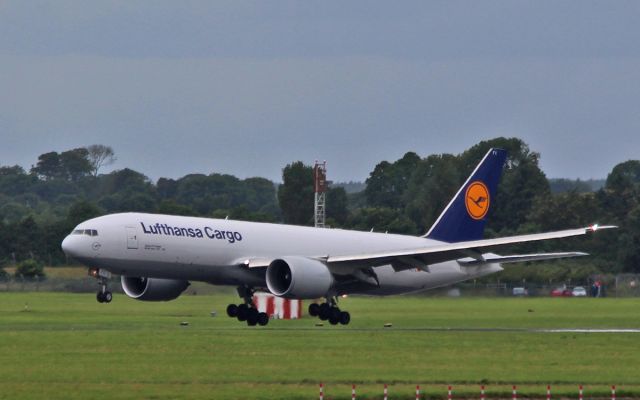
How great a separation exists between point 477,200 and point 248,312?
1203 centimetres

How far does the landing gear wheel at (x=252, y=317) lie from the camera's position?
52.5m

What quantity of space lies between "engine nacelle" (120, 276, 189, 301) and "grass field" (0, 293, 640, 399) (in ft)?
3.35

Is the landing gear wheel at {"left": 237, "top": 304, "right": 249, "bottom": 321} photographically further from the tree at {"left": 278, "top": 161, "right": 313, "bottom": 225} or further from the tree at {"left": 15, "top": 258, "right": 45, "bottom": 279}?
the tree at {"left": 278, "top": 161, "right": 313, "bottom": 225}

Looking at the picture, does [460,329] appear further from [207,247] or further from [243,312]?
[207,247]

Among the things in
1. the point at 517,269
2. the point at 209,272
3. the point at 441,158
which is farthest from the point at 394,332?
the point at 441,158

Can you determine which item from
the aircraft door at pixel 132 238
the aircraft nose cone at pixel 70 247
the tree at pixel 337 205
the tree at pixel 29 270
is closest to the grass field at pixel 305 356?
the aircraft nose cone at pixel 70 247

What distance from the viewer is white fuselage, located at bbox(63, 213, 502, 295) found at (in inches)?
1928

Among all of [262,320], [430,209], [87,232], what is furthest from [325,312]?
[430,209]

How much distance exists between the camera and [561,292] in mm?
83000

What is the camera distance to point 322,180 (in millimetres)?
99875

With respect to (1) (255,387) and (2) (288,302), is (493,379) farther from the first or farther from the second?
(2) (288,302)

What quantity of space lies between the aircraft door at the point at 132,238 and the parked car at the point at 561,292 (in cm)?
3820

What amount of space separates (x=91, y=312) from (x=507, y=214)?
6347 cm

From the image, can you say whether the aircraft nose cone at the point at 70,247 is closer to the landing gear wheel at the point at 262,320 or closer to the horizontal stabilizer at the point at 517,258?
the landing gear wheel at the point at 262,320
